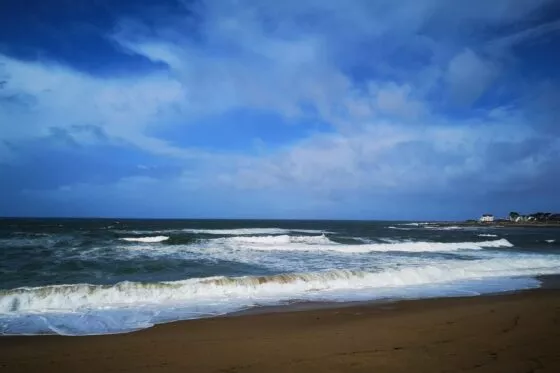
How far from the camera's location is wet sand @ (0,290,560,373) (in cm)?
471

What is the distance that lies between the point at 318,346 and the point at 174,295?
5.77m

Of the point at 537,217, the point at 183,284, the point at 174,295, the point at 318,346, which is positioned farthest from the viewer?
the point at 537,217

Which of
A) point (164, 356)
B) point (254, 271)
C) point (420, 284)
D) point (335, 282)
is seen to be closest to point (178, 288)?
point (254, 271)

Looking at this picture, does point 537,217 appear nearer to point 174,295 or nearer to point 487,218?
point 487,218

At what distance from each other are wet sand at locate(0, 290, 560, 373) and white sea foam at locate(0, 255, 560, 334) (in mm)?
976

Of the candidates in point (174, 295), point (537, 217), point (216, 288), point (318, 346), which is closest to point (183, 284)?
point (174, 295)

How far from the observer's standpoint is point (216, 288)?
35.2ft

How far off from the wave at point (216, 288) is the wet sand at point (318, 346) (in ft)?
8.68

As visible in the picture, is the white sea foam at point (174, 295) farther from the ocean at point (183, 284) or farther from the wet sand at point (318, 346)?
the wet sand at point (318, 346)

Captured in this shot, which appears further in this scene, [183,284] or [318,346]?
[183,284]

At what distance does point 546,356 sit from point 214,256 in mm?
14953

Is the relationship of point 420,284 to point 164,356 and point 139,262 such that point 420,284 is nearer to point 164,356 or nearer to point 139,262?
point 164,356

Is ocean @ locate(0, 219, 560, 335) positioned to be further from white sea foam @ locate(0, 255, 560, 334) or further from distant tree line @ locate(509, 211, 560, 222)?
distant tree line @ locate(509, 211, 560, 222)

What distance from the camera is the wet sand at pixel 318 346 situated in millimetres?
4707
